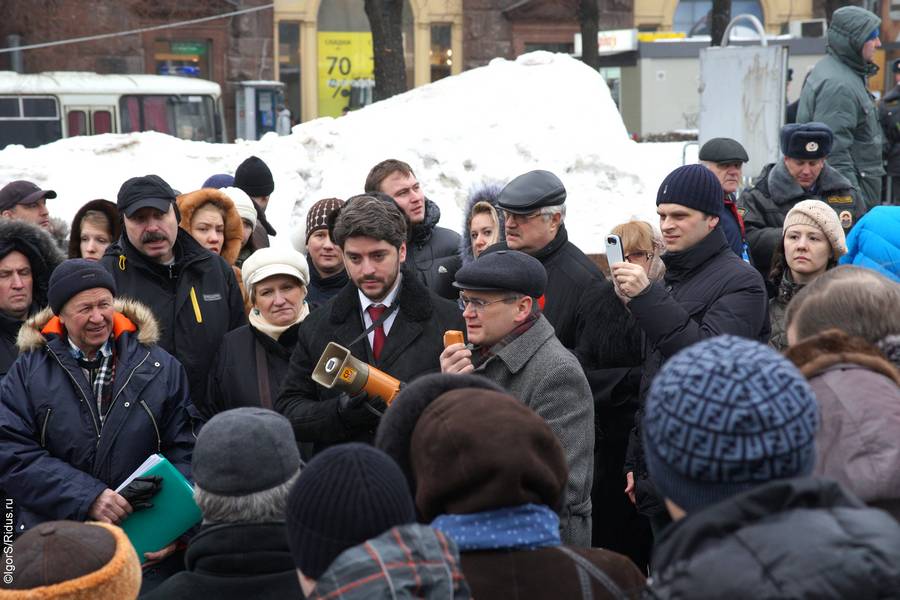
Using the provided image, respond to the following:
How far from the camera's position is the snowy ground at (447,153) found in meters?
12.7

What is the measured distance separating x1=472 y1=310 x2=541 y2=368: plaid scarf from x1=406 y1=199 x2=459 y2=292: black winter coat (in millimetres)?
2240

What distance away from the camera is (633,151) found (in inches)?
546

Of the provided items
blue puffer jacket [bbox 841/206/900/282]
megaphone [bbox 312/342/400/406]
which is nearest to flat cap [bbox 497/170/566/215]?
megaphone [bbox 312/342/400/406]

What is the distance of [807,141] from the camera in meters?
6.91

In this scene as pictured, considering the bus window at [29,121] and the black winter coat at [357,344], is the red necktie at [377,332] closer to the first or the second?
the black winter coat at [357,344]

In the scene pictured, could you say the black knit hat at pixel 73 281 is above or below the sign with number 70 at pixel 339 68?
below

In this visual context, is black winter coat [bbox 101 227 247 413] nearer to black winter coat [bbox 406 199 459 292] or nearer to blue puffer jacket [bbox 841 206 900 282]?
black winter coat [bbox 406 199 459 292]

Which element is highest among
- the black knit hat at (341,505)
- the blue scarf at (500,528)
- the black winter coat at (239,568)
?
the black knit hat at (341,505)

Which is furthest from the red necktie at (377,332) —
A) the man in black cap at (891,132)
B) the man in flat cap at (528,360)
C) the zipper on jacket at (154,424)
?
the man in black cap at (891,132)

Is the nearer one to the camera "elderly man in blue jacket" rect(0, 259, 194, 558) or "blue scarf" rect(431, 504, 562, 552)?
"blue scarf" rect(431, 504, 562, 552)

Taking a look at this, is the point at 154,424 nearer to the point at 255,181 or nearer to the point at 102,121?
the point at 255,181

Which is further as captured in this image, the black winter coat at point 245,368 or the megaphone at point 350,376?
the black winter coat at point 245,368

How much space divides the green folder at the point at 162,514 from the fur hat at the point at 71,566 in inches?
53.3

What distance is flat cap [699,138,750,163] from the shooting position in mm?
7121
